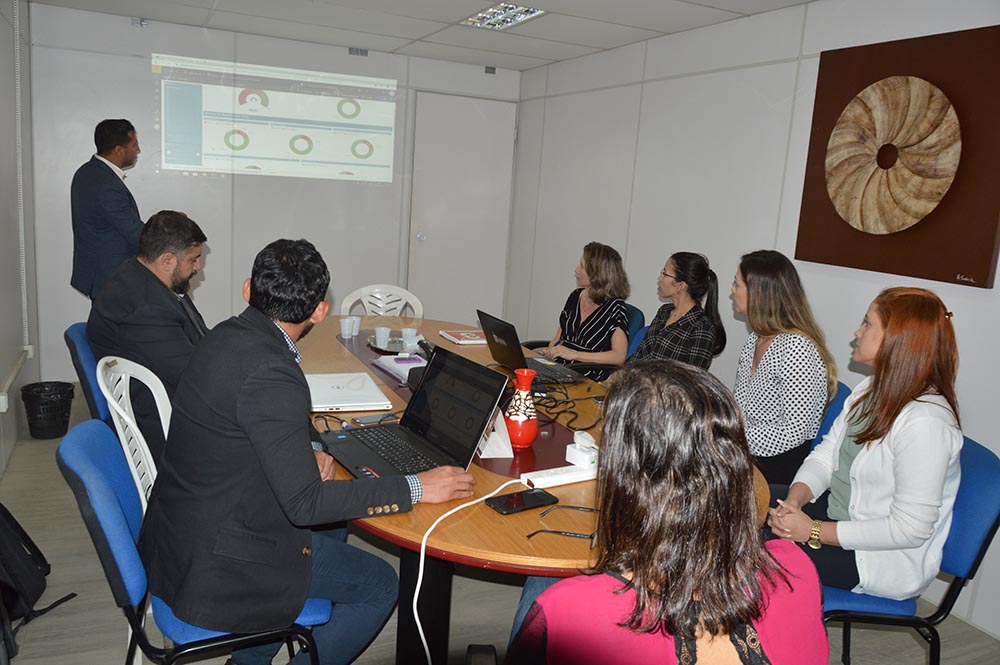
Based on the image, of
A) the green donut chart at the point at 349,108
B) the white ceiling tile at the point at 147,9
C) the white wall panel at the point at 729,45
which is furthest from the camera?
the green donut chart at the point at 349,108

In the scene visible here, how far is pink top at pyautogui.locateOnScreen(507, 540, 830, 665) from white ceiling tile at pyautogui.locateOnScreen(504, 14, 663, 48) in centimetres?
412

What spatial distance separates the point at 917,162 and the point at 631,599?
9.66 feet

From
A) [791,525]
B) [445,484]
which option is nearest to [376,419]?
[445,484]

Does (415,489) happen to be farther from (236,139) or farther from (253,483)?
(236,139)

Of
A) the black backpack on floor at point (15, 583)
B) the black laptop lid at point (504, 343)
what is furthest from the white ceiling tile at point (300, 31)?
the black backpack on floor at point (15, 583)

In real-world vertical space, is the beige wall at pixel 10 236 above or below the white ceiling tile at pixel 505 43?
below

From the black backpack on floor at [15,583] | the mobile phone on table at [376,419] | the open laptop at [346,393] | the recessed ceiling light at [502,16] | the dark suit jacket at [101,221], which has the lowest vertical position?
the black backpack on floor at [15,583]

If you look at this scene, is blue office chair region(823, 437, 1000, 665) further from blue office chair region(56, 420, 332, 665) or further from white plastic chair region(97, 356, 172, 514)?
white plastic chair region(97, 356, 172, 514)

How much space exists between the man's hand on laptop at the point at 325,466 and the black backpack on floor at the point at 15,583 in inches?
50.6

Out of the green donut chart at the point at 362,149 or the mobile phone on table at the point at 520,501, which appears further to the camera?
the green donut chart at the point at 362,149

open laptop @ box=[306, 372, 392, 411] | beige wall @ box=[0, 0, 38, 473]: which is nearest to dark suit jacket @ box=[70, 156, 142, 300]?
beige wall @ box=[0, 0, 38, 473]

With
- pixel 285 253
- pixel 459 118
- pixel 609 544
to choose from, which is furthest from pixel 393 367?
pixel 459 118

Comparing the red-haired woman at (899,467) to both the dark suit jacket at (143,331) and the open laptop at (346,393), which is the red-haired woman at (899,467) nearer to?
the open laptop at (346,393)

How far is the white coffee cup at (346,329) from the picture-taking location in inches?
140
